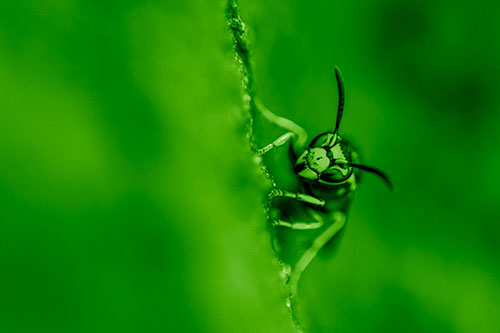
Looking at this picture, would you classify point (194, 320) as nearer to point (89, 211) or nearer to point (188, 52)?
point (89, 211)

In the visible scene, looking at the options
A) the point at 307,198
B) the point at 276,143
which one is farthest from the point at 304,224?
the point at 276,143

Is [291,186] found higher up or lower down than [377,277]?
higher up

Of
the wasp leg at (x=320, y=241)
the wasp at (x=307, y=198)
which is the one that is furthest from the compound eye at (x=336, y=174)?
the wasp leg at (x=320, y=241)

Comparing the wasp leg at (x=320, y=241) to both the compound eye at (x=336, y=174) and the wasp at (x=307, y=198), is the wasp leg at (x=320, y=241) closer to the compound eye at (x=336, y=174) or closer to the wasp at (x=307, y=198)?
the wasp at (x=307, y=198)

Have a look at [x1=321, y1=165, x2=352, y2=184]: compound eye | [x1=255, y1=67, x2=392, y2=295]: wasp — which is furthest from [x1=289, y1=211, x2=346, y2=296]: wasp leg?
[x1=321, y1=165, x2=352, y2=184]: compound eye

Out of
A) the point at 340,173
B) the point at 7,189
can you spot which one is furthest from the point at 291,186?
the point at 7,189

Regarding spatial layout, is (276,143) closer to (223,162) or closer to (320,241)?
(223,162)
